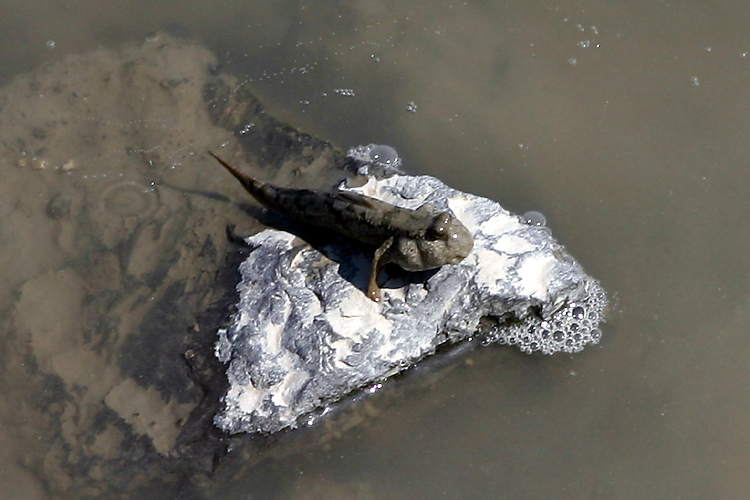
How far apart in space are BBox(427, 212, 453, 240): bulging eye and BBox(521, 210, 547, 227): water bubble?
126 cm

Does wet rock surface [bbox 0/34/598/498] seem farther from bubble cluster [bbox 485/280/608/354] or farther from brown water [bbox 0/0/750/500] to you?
brown water [bbox 0/0/750/500]

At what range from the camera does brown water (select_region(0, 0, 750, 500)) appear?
14.1ft

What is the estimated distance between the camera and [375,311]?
4.31 metres

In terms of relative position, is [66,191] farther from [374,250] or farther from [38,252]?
[374,250]

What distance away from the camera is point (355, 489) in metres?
4.25

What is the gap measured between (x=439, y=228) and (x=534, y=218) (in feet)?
4.66

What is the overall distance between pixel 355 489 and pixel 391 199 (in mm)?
1994

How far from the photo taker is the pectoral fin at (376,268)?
163 inches

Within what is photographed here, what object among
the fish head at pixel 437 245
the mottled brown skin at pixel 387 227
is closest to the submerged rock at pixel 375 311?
the mottled brown skin at pixel 387 227

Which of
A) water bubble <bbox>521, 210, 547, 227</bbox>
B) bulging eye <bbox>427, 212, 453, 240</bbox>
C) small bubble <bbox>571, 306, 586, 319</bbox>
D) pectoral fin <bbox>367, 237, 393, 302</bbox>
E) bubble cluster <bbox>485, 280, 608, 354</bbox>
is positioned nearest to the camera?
bulging eye <bbox>427, 212, 453, 240</bbox>

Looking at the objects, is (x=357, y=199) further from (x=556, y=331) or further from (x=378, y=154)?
(x=556, y=331)

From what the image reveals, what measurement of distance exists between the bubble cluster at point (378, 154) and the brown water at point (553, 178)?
0.10m

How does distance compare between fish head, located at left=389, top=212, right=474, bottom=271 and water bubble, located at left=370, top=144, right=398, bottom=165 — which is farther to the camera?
water bubble, located at left=370, top=144, right=398, bottom=165

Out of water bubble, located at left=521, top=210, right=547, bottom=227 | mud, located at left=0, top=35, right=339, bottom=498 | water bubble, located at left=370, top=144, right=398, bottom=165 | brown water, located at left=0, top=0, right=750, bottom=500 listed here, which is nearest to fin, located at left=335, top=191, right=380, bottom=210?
mud, located at left=0, top=35, right=339, bottom=498
